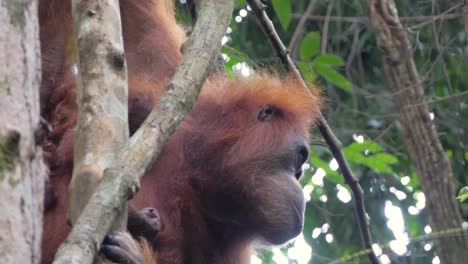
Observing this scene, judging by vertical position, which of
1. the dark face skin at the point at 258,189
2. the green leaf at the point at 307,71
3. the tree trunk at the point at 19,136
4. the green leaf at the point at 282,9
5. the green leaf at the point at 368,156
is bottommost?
the tree trunk at the point at 19,136

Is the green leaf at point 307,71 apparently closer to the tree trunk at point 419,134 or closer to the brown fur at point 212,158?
the brown fur at point 212,158

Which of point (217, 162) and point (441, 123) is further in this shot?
point (441, 123)

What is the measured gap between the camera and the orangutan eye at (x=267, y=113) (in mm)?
4039

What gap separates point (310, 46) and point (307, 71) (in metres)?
0.14

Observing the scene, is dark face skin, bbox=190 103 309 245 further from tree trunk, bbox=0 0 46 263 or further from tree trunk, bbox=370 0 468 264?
tree trunk, bbox=0 0 46 263

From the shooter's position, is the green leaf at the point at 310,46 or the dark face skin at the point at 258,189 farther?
the green leaf at the point at 310,46

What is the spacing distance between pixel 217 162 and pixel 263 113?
363 mm

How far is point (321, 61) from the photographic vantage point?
4578 millimetres

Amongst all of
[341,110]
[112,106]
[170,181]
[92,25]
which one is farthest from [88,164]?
[341,110]

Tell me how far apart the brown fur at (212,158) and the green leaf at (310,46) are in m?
0.46

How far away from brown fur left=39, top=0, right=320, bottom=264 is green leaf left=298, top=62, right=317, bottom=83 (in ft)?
1.01

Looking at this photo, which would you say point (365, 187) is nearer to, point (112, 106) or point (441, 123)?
point (441, 123)

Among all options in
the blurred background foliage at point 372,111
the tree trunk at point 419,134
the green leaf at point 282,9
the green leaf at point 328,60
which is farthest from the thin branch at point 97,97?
the blurred background foliage at point 372,111

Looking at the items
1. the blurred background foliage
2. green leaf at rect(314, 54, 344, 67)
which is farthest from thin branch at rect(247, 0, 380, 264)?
the blurred background foliage
